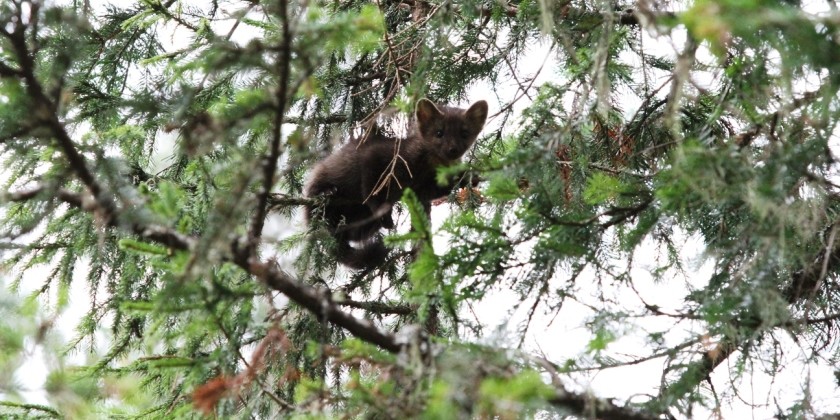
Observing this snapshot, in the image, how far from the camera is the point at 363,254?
5613 millimetres

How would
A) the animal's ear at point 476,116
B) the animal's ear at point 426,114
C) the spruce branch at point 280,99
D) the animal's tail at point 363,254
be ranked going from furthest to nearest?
the animal's ear at point 476,116, the animal's ear at point 426,114, the animal's tail at point 363,254, the spruce branch at point 280,99

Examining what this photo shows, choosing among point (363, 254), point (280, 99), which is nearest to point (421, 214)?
point (280, 99)

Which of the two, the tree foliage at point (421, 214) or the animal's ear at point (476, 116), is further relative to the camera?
the animal's ear at point (476, 116)

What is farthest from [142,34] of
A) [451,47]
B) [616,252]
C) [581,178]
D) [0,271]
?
[616,252]

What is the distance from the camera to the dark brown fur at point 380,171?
563 cm

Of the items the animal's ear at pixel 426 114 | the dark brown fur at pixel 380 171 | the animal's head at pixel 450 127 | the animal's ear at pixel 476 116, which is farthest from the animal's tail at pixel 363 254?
the animal's ear at pixel 476 116

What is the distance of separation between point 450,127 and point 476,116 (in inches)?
8.2

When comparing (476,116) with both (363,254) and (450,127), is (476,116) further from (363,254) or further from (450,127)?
(363,254)

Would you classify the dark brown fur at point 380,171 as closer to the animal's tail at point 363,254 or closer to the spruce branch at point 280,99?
the animal's tail at point 363,254

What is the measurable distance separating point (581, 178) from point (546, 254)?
1.21 m

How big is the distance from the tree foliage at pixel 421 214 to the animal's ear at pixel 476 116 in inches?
18.3

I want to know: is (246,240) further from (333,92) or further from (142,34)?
(142,34)

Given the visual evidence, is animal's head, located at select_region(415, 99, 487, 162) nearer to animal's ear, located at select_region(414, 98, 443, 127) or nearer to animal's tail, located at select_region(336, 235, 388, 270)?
animal's ear, located at select_region(414, 98, 443, 127)

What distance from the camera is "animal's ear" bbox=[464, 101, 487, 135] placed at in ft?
19.8
